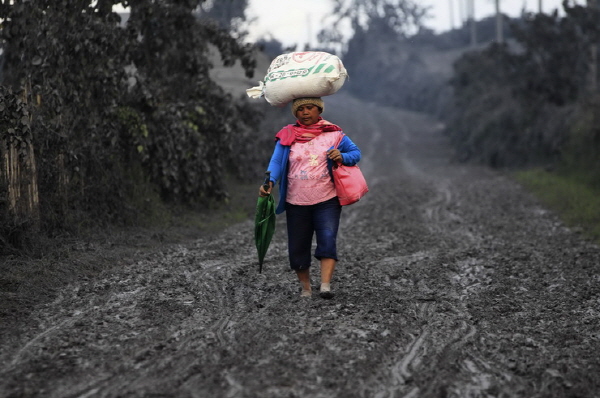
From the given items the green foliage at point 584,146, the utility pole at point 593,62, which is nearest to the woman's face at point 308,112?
the green foliage at point 584,146

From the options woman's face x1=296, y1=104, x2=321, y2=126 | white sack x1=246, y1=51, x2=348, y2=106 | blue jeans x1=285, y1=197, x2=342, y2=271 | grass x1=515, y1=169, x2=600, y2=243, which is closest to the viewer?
white sack x1=246, y1=51, x2=348, y2=106

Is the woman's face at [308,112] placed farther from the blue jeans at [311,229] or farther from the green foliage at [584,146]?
→ the green foliage at [584,146]

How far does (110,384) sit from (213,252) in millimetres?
4809

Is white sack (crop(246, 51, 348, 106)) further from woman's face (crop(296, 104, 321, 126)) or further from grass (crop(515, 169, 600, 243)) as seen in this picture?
grass (crop(515, 169, 600, 243))

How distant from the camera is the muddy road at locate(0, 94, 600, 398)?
4402 mm

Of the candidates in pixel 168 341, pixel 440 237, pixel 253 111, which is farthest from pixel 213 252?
pixel 253 111

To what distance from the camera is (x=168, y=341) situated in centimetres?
519

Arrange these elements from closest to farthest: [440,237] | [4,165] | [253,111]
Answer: [4,165] → [440,237] → [253,111]

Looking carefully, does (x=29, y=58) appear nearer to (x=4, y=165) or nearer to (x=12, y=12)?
(x=12, y=12)

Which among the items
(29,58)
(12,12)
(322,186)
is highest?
(12,12)

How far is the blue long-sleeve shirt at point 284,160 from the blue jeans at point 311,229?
0.17 meters

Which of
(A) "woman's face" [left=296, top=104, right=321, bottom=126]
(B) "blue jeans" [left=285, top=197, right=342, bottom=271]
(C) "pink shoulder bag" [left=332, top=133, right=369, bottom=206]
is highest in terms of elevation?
(A) "woman's face" [left=296, top=104, right=321, bottom=126]

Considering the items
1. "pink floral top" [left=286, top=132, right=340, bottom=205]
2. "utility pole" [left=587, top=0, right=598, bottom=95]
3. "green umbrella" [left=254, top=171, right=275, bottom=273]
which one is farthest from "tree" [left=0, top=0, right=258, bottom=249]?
"utility pole" [left=587, top=0, right=598, bottom=95]

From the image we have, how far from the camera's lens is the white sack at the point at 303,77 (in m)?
6.25
